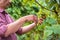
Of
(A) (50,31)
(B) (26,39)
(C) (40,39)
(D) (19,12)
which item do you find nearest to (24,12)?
(D) (19,12)

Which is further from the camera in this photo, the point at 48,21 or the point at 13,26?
the point at 48,21

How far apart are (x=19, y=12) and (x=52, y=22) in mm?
2500

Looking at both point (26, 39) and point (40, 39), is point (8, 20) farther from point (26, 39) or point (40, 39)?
point (26, 39)

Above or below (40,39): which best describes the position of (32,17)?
above

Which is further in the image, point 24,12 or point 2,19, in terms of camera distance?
point 24,12

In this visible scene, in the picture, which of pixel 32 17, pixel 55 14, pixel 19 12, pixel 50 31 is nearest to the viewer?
pixel 32 17

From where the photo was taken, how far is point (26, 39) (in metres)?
5.54

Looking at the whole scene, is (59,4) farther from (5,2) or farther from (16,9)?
(16,9)

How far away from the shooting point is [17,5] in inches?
264

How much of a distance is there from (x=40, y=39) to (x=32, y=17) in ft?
5.59

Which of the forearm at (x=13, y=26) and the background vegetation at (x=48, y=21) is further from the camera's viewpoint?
the background vegetation at (x=48, y=21)

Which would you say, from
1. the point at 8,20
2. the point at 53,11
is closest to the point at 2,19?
the point at 8,20

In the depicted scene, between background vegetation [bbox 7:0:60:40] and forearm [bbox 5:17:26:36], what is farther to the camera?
background vegetation [bbox 7:0:60:40]

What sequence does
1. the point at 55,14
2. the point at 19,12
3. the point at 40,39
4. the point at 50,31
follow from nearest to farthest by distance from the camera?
the point at 50,31, the point at 55,14, the point at 40,39, the point at 19,12
